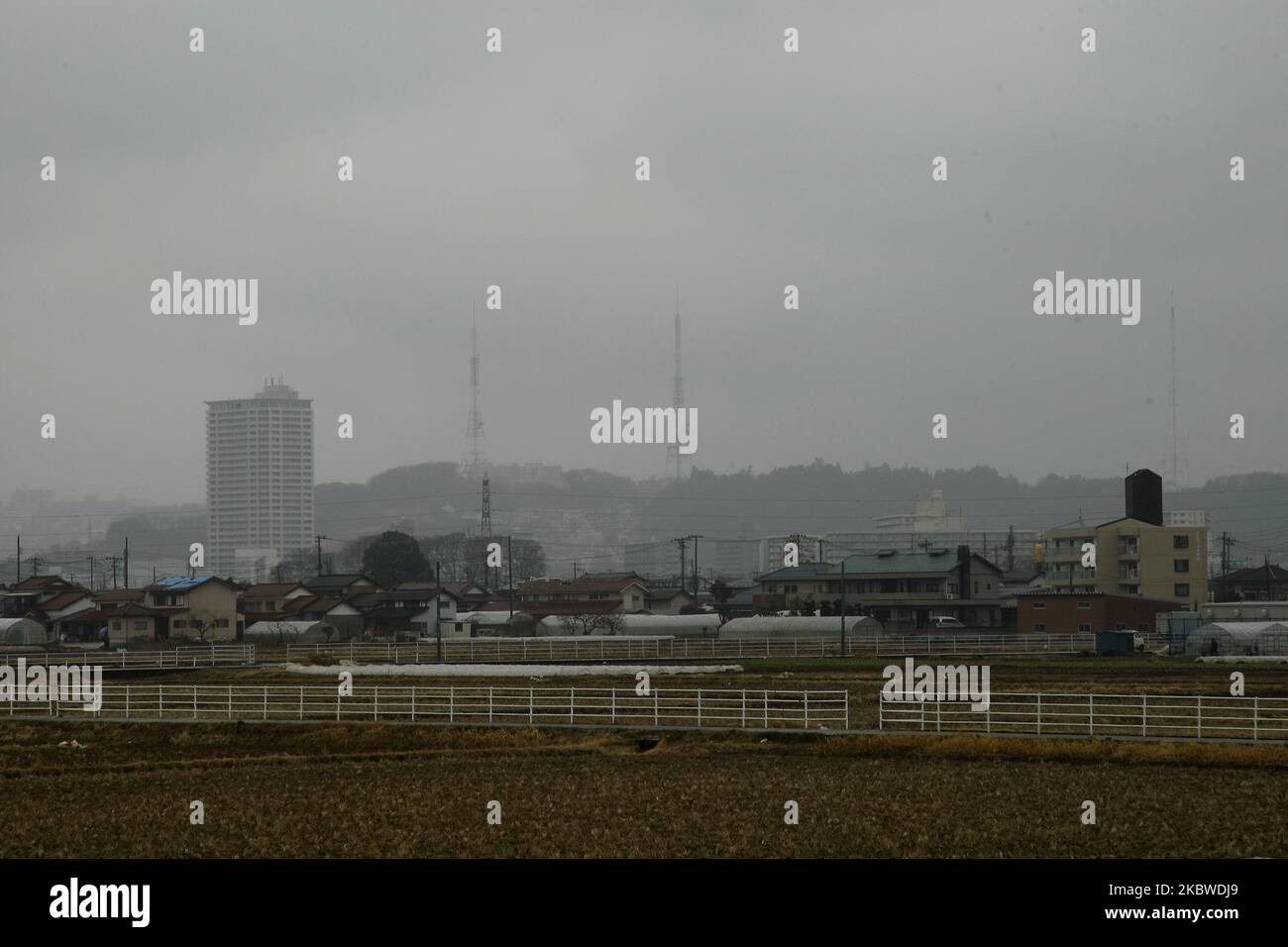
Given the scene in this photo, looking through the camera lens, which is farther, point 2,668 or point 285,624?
point 285,624

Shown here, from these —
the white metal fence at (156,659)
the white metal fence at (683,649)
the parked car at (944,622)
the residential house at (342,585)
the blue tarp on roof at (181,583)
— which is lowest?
the parked car at (944,622)

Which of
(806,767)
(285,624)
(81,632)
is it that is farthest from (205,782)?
(81,632)

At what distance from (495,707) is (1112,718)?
1772 cm

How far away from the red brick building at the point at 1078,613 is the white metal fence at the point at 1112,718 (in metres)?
48.8

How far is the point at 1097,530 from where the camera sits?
110m

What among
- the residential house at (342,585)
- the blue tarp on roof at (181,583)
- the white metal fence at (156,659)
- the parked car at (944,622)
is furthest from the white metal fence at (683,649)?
the residential house at (342,585)

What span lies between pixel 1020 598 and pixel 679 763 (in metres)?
63.9

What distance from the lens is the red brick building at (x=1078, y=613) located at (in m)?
88.6

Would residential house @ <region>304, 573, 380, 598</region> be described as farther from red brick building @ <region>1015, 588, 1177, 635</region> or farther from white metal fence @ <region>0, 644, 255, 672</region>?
red brick building @ <region>1015, 588, 1177, 635</region>

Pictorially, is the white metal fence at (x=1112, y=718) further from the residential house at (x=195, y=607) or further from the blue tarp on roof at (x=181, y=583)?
the blue tarp on roof at (x=181, y=583)

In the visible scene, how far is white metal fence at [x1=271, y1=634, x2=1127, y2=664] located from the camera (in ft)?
245
